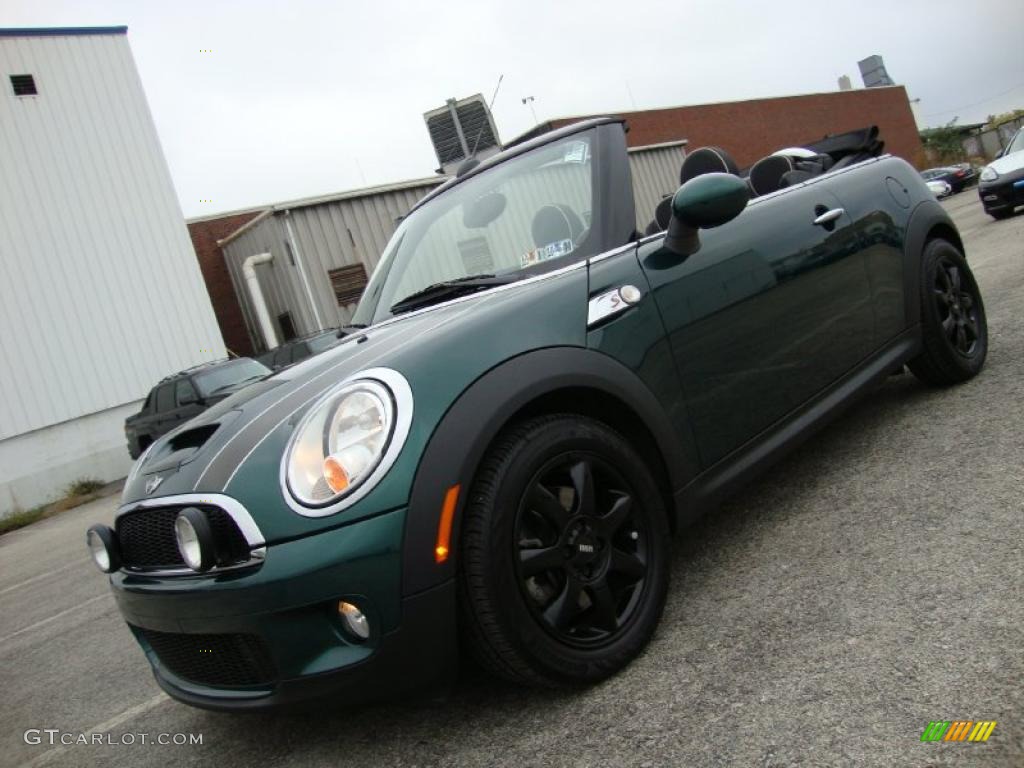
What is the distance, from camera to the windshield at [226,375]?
10.9m

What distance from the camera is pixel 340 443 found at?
1792 millimetres

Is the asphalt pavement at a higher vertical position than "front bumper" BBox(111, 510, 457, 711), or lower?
lower

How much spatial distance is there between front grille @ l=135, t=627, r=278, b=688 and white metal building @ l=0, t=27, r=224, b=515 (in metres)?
14.0

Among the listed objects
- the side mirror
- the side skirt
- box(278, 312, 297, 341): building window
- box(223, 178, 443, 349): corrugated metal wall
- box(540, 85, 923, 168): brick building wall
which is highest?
box(540, 85, 923, 168): brick building wall

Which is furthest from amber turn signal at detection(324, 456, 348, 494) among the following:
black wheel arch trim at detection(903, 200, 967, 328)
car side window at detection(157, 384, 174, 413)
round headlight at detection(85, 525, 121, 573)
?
car side window at detection(157, 384, 174, 413)

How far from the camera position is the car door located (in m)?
2.34

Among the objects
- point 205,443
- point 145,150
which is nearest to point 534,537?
point 205,443

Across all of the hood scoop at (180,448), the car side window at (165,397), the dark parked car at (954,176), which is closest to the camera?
the hood scoop at (180,448)

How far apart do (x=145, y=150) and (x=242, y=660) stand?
1579cm

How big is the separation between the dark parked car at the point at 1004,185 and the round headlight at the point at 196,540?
12.2m

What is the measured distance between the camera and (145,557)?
204 centimetres

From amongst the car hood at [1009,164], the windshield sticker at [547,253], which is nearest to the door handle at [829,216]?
the windshield sticker at [547,253]

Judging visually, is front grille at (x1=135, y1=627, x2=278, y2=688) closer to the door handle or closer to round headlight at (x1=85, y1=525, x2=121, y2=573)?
round headlight at (x1=85, y1=525, x2=121, y2=573)

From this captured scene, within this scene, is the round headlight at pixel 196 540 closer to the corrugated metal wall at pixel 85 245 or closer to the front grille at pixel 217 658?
the front grille at pixel 217 658
